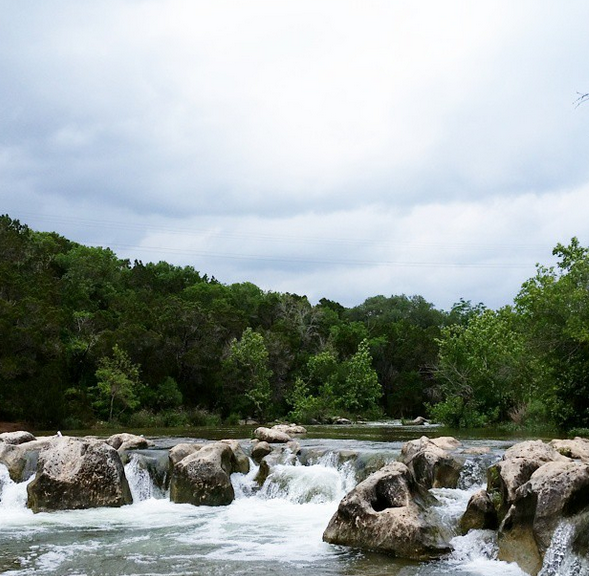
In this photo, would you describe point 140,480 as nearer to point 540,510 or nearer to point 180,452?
point 180,452

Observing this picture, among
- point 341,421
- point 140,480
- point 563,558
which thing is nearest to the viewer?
point 563,558

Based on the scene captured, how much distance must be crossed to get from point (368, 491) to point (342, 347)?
196 feet

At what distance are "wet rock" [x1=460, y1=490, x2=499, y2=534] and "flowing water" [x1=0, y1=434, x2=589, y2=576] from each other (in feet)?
0.84

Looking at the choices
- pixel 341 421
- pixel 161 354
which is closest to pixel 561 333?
pixel 341 421

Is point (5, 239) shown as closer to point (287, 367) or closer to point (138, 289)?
point (138, 289)

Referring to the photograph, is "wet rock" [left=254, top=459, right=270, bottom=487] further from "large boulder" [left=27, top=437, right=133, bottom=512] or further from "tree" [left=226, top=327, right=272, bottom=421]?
"tree" [left=226, top=327, right=272, bottom=421]

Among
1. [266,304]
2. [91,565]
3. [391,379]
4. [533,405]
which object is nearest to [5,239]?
[266,304]

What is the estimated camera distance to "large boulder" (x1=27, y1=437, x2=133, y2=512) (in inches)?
681

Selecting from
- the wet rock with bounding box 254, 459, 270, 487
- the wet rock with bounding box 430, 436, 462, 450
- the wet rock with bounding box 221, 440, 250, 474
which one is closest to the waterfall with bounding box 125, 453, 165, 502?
the wet rock with bounding box 221, 440, 250, 474

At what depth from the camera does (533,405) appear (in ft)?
124

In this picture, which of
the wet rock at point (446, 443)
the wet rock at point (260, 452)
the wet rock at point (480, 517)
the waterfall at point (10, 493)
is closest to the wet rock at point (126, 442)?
the waterfall at point (10, 493)

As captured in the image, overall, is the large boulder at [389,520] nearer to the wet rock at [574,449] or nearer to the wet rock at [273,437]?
the wet rock at [574,449]

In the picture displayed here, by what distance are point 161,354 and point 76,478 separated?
38.2 meters

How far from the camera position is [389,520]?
41.2 ft
